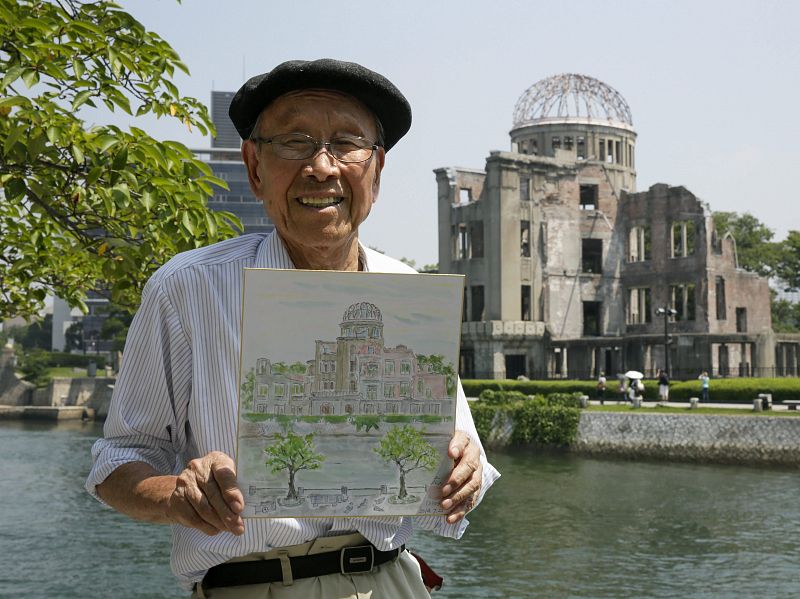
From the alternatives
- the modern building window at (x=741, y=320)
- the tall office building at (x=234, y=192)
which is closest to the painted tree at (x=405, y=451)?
the modern building window at (x=741, y=320)

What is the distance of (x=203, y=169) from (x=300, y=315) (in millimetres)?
3983

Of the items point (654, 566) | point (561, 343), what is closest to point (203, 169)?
point (654, 566)

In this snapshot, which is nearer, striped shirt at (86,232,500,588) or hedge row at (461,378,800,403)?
striped shirt at (86,232,500,588)

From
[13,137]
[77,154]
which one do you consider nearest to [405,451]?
[13,137]

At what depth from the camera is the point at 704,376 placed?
34531mm

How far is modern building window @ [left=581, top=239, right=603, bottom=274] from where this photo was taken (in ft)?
179

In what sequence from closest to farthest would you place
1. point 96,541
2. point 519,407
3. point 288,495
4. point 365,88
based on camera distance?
1. point 288,495
2. point 365,88
3. point 96,541
4. point 519,407

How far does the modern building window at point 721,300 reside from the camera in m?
48.6

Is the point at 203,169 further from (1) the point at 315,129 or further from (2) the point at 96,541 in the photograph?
(2) the point at 96,541

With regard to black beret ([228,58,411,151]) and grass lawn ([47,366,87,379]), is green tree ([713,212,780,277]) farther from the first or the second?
black beret ([228,58,411,151])

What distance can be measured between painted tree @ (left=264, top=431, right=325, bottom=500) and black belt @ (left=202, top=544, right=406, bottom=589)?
0.26 m

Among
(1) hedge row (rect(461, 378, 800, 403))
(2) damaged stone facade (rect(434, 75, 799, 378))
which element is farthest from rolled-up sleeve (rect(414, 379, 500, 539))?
(2) damaged stone facade (rect(434, 75, 799, 378))

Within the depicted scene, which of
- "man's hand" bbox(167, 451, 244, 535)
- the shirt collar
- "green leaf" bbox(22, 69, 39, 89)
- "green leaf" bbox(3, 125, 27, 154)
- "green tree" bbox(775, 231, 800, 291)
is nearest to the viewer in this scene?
"man's hand" bbox(167, 451, 244, 535)

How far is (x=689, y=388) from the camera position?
3538 cm
